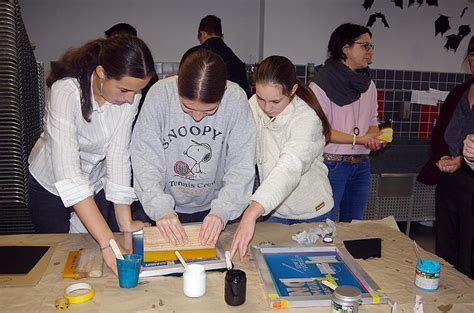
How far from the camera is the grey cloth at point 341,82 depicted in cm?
221

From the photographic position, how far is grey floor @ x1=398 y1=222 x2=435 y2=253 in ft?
10.6

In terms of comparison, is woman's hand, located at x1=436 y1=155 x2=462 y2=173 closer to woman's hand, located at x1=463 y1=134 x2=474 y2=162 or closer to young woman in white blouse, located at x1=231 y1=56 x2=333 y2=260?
woman's hand, located at x1=463 y1=134 x2=474 y2=162

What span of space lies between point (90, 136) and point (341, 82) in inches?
49.9

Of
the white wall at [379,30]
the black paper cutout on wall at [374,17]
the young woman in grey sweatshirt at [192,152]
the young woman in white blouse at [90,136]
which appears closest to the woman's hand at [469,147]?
the young woman in grey sweatshirt at [192,152]

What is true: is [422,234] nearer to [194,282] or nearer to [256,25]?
[256,25]

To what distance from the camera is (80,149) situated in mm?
1483

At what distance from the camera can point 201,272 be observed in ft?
3.77

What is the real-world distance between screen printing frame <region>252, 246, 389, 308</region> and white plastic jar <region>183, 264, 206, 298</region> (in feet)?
0.56

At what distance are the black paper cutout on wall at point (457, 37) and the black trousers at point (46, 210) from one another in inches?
123

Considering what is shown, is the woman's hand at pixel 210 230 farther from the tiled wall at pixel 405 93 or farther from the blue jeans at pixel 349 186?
the tiled wall at pixel 405 93

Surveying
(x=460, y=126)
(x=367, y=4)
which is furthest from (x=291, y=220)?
(x=367, y=4)

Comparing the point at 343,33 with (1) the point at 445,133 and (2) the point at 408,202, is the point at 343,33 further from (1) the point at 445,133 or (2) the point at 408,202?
(2) the point at 408,202

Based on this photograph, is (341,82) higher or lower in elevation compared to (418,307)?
higher

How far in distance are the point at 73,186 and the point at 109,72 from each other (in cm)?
35
